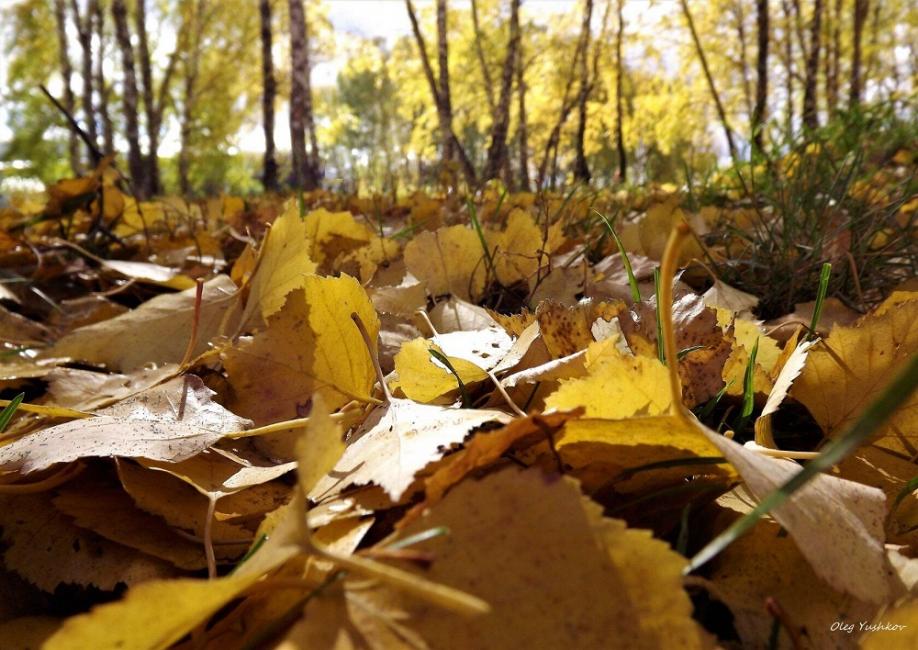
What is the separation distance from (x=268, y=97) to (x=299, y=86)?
1.07 m

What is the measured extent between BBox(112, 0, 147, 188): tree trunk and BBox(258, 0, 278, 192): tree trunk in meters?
1.21

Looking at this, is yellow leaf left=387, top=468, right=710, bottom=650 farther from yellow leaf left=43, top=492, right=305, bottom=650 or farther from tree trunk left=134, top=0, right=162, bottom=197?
tree trunk left=134, top=0, right=162, bottom=197

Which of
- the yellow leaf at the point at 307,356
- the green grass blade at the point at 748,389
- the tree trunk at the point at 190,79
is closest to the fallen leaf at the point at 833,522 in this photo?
the green grass blade at the point at 748,389

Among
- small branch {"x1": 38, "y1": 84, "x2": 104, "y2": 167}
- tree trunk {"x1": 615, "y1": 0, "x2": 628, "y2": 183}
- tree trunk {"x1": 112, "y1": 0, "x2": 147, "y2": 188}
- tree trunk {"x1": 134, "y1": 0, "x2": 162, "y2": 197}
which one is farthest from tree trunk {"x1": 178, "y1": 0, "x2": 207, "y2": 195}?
small branch {"x1": 38, "y1": 84, "x2": 104, "y2": 167}

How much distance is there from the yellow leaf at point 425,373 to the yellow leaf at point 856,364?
0.24m

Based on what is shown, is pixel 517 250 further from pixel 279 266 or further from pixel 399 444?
pixel 399 444

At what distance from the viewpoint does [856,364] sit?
0.44 metres

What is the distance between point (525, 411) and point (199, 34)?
52.3ft

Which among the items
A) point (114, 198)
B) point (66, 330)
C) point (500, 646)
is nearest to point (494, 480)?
point (500, 646)

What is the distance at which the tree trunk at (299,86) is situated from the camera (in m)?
6.33

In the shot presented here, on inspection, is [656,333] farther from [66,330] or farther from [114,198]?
[114,198]

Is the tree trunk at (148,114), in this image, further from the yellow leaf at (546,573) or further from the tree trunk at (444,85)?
the yellow leaf at (546,573)

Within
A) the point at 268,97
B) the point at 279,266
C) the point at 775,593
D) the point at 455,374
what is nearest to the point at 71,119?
the point at 279,266

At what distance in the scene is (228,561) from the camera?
1.22 ft
